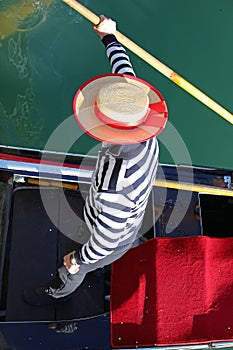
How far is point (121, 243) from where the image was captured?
257 centimetres

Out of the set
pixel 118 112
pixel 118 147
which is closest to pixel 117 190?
pixel 118 147

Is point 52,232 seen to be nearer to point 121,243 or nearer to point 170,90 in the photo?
point 121,243

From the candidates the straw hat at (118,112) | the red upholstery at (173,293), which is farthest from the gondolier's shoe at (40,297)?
the straw hat at (118,112)

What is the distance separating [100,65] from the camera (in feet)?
15.6

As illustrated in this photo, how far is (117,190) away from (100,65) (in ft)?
9.05

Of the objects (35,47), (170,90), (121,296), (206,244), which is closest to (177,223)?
(206,244)

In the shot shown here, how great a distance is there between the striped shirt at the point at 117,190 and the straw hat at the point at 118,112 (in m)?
0.05

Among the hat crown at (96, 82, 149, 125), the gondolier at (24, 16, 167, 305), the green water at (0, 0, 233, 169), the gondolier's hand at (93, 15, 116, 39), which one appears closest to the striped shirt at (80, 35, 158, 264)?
the gondolier at (24, 16, 167, 305)

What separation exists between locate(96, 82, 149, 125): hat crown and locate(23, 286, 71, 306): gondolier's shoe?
1267 millimetres

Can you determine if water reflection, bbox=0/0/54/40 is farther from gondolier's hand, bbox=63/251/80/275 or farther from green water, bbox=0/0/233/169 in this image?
gondolier's hand, bbox=63/251/80/275

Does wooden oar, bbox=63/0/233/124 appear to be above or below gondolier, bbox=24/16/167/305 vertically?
above

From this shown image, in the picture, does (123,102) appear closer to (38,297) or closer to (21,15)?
(38,297)

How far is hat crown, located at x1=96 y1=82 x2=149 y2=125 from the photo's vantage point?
6.89 feet

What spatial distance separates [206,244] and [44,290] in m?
0.87
